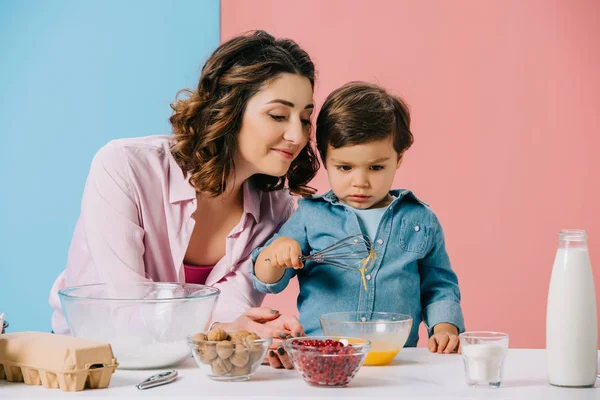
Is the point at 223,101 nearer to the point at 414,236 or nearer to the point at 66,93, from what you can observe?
the point at 414,236

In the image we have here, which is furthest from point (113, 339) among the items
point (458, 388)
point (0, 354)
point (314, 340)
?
point (458, 388)

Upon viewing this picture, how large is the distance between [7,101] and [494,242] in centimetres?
240

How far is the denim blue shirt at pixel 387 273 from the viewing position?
1.83 m

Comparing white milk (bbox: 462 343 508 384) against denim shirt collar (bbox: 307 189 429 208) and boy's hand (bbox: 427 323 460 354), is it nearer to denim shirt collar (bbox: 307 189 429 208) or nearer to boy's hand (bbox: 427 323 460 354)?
boy's hand (bbox: 427 323 460 354)

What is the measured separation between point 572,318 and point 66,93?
10.3ft

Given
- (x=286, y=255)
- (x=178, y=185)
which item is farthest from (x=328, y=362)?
(x=178, y=185)

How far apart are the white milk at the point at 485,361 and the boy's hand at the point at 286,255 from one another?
18.8 inches

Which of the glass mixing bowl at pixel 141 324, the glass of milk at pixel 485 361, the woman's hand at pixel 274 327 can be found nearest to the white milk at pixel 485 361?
the glass of milk at pixel 485 361

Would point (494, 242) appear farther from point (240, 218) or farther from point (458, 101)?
point (240, 218)

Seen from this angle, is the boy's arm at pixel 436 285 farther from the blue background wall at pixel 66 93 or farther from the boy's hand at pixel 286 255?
the blue background wall at pixel 66 93

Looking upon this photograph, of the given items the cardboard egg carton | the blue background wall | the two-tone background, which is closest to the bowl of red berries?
the cardboard egg carton

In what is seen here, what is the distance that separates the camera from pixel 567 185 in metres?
3.68

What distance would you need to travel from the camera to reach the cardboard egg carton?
3.76 ft

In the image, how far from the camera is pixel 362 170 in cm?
182
